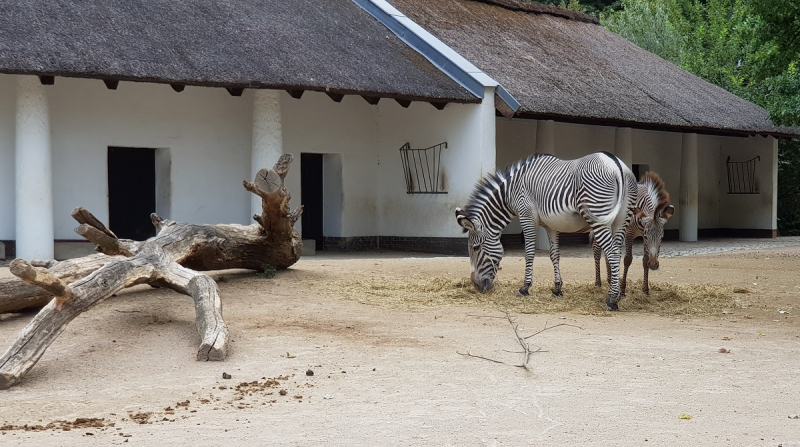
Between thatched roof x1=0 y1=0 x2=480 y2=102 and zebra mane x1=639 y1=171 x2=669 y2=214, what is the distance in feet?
17.0

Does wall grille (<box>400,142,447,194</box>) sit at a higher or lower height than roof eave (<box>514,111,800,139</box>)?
lower

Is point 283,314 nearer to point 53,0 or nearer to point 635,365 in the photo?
point 635,365

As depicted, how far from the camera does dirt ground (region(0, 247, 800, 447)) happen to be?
530 centimetres

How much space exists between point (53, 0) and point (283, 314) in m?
7.19

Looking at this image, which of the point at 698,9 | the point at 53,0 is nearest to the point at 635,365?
the point at 53,0

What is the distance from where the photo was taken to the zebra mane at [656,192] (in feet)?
34.9

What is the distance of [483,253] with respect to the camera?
10.8m

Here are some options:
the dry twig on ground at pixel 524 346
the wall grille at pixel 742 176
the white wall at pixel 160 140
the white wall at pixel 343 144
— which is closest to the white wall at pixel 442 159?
the white wall at pixel 343 144

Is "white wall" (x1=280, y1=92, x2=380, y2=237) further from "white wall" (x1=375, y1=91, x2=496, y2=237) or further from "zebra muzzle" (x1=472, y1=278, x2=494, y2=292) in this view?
"zebra muzzle" (x1=472, y1=278, x2=494, y2=292)

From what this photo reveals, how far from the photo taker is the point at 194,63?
13.8 meters

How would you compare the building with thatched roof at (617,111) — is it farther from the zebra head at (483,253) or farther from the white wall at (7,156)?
the white wall at (7,156)

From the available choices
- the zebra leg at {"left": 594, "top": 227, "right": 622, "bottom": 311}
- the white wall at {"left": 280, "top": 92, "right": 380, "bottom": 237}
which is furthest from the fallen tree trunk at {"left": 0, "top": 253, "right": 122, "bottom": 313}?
the white wall at {"left": 280, "top": 92, "right": 380, "bottom": 237}

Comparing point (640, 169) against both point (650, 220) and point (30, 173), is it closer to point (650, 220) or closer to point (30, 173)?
point (650, 220)

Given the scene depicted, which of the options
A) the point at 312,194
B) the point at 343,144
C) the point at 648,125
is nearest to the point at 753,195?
the point at 648,125
